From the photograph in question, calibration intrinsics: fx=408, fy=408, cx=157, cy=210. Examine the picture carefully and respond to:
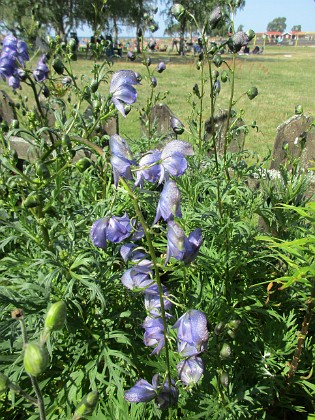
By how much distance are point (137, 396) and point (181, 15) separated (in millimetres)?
1550

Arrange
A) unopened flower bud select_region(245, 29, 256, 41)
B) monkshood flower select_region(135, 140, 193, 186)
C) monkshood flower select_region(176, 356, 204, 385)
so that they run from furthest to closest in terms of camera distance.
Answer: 1. unopened flower bud select_region(245, 29, 256, 41)
2. monkshood flower select_region(176, 356, 204, 385)
3. monkshood flower select_region(135, 140, 193, 186)

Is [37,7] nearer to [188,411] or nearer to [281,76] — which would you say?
[188,411]

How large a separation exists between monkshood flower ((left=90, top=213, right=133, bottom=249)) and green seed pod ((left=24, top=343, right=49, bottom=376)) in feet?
1.48

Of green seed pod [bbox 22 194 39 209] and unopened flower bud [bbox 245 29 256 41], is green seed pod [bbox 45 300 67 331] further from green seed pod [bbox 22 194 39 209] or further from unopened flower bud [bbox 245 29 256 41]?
unopened flower bud [bbox 245 29 256 41]

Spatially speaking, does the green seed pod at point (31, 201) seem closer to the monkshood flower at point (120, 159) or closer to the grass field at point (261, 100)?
the monkshood flower at point (120, 159)

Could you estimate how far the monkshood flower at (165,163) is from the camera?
958mm

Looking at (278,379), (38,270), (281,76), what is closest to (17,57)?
(38,270)

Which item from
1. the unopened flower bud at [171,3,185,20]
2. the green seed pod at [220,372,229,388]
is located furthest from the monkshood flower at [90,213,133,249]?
the unopened flower bud at [171,3,185,20]

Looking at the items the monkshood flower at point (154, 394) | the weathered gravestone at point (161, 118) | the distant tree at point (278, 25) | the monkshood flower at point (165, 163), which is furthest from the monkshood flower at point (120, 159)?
the distant tree at point (278, 25)

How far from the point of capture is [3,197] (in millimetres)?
2143

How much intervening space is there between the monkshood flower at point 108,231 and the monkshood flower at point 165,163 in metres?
0.23

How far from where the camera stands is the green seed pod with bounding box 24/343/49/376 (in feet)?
2.44

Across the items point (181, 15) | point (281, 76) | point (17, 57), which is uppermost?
point (181, 15)

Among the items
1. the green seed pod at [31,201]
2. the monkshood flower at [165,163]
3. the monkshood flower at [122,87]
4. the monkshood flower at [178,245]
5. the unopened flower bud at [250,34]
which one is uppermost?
the unopened flower bud at [250,34]
